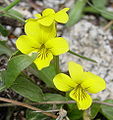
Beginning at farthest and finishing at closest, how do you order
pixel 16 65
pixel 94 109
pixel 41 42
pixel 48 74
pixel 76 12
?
pixel 76 12 → pixel 48 74 → pixel 94 109 → pixel 41 42 → pixel 16 65

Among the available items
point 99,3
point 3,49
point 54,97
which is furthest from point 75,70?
point 99,3

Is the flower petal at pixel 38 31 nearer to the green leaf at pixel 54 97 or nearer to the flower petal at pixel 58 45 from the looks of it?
the flower petal at pixel 58 45

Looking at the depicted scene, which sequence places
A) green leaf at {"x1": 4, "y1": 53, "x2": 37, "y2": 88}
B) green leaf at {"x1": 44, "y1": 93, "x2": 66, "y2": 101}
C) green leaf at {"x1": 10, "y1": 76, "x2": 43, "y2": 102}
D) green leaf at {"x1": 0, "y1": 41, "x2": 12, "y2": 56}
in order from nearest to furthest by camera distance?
green leaf at {"x1": 4, "y1": 53, "x2": 37, "y2": 88} → green leaf at {"x1": 10, "y1": 76, "x2": 43, "y2": 102} → green leaf at {"x1": 44, "y1": 93, "x2": 66, "y2": 101} → green leaf at {"x1": 0, "y1": 41, "x2": 12, "y2": 56}

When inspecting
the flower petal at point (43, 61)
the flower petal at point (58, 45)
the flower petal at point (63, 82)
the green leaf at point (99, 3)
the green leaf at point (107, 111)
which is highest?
the flower petal at point (58, 45)

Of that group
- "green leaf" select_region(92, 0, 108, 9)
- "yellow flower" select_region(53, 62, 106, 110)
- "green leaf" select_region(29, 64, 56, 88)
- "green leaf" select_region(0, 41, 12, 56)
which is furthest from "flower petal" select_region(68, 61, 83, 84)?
"green leaf" select_region(92, 0, 108, 9)

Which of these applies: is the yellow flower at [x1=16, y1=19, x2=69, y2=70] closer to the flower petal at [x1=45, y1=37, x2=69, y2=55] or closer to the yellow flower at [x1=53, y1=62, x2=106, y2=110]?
the flower petal at [x1=45, y1=37, x2=69, y2=55]

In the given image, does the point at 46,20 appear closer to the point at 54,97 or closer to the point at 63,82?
the point at 63,82

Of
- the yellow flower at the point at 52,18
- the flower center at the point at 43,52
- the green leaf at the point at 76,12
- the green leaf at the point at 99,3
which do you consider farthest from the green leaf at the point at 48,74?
the green leaf at the point at 99,3
